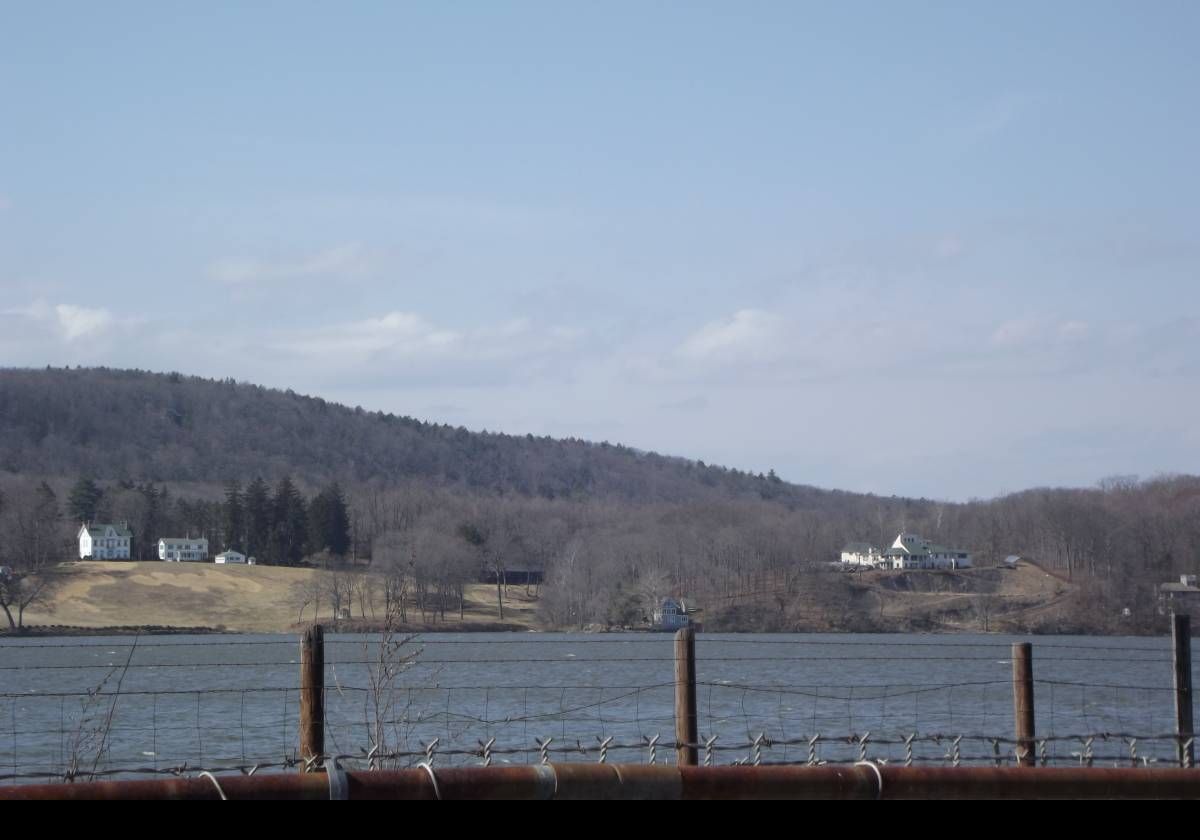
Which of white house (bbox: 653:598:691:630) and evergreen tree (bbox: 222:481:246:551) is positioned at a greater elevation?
evergreen tree (bbox: 222:481:246:551)

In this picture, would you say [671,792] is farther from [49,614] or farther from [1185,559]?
[1185,559]

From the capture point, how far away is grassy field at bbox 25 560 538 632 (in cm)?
8888

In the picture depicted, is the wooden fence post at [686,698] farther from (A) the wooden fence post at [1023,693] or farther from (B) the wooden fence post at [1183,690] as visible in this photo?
(B) the wooden fence post at [1183,690]

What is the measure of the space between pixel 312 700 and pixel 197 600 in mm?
92447

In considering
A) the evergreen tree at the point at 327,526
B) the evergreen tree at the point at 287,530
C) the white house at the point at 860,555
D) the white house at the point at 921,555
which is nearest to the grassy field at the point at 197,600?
the evergreen tree at the point at 287,530

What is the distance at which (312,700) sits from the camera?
25.6 ft

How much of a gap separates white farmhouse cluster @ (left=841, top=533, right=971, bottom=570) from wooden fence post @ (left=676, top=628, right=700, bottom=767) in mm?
118000

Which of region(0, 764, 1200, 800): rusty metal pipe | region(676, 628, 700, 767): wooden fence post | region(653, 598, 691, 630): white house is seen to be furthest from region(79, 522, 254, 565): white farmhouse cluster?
region(0, 764, 1200, 800): rusty metal pipe

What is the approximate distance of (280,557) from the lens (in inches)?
4754

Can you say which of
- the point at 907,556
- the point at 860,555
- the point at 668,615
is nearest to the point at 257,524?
the point at 668,615

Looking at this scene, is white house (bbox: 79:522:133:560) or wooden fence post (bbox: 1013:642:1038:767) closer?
wooden fence post (bbox: 1013:642:1038:767)

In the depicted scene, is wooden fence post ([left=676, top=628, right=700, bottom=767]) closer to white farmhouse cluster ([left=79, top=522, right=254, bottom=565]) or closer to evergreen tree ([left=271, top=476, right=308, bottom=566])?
evergreen tree ([left=271, top=476, right=308, bottom=566])

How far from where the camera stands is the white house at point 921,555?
12812 cm

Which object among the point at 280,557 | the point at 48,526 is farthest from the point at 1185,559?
the point at 48,526
